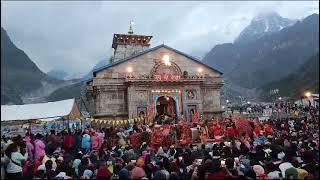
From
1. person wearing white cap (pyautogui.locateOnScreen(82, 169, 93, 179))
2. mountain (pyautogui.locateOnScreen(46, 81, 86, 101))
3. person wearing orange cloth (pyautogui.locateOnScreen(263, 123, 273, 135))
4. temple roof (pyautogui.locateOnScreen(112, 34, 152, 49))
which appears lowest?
person wearing white cap (pyautogui.locateOnScreen(82, 169, 93, 179))

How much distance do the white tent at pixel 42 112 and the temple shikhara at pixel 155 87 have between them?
5.44 metres

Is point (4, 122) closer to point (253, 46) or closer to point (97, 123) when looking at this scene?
point (97, 123)

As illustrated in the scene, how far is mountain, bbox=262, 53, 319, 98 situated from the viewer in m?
34.7

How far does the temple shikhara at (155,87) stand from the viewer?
3142cm

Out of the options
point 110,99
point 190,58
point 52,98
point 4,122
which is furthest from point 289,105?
point 52,98

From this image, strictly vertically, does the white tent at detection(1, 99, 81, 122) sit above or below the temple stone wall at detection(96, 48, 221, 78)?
below

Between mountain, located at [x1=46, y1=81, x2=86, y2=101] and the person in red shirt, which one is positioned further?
mountain, located at [x1=46, y1=81, x2=86, y2=101]

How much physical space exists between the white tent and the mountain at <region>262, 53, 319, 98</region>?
1927 cm

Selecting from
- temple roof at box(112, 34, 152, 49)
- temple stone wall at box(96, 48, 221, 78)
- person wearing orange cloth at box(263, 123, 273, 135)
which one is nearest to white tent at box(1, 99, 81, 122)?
temple stone wall at box(96, 48, 221, 78)

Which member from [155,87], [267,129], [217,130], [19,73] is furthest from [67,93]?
[267,129]

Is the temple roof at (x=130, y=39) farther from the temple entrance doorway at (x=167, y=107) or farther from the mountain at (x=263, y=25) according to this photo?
the mountain at (x=263, y=25)

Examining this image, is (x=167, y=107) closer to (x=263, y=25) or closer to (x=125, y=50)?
(x=125, y=50)

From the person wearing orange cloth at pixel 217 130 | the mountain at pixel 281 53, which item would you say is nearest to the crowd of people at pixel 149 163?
the person wearing orange cloth at pixel 217 130

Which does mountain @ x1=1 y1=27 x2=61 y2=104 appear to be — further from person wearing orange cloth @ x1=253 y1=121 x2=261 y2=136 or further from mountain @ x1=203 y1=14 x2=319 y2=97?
person wearing orange cloth @ x1=253 y1=121 x2=261 y2=136
